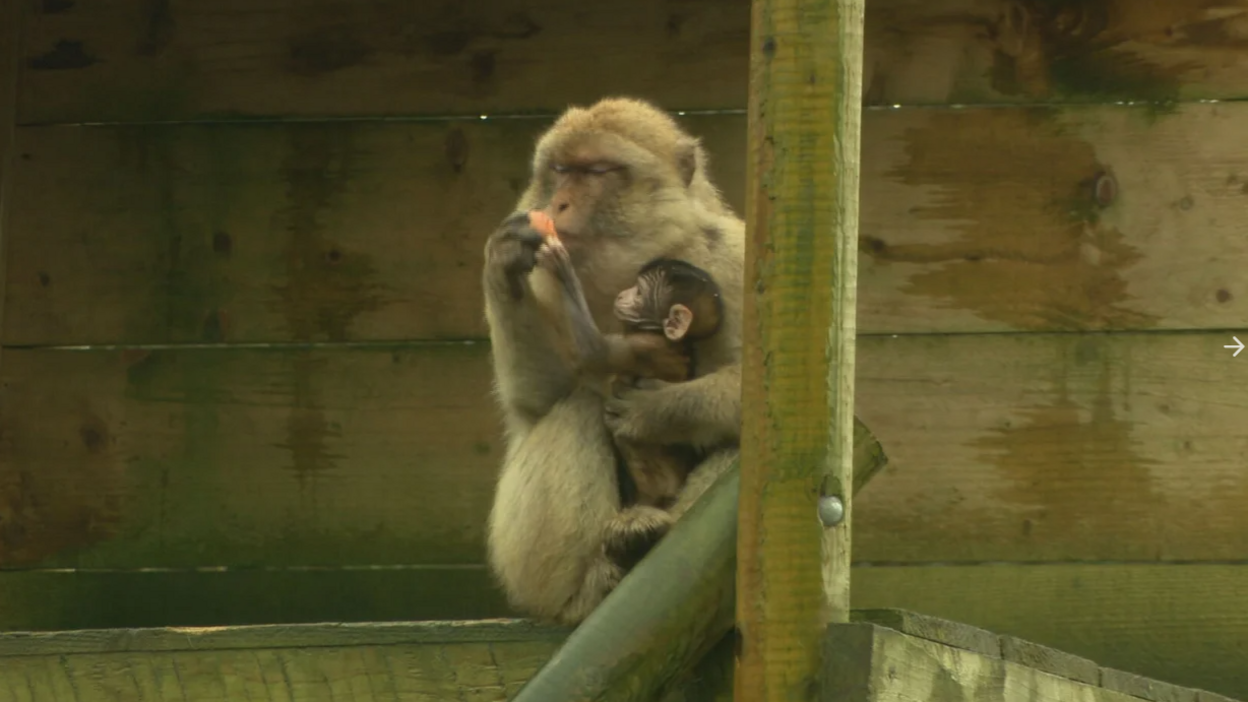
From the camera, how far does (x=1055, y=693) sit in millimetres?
3432

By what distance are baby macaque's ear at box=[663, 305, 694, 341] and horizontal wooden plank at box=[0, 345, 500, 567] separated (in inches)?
49.7

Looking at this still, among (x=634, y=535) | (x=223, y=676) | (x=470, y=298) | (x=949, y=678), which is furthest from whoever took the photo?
(x=470, y=298)

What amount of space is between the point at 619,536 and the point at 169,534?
1.86 meters

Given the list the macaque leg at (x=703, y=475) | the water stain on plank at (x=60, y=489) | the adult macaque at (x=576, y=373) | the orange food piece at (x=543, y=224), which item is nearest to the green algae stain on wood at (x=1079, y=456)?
the adult macaque at (x=576, y=373)

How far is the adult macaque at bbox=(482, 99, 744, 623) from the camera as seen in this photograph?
3938mm

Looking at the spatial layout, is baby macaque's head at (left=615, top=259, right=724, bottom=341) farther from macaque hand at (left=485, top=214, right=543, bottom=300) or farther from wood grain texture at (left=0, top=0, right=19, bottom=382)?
wood grain texture at (left=0, top=0, right=19, bottom=382)

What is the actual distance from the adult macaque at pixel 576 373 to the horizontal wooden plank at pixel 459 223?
74 cm

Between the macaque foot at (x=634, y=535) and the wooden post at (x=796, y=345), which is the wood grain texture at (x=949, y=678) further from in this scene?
the macaque foot at (x=634, y=535)

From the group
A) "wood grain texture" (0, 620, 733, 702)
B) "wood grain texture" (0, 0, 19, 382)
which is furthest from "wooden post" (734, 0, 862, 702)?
"wood grain texture" (0, 0, 19, 382)

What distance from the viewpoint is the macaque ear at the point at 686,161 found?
4.39 m

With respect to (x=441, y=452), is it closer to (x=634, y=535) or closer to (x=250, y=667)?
(x=634, y=535)

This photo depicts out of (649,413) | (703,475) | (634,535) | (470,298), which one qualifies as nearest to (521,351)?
(649,413)

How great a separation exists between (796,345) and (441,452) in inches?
87.6

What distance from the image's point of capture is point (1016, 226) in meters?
5.07
